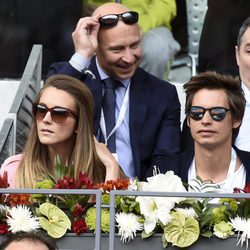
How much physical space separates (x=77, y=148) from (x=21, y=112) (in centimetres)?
116

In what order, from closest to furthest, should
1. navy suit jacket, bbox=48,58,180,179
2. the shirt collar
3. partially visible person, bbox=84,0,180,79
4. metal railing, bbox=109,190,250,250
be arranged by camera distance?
metal railing, bbox=109,190,250,250
navy suit jacket, bbox=48,58,180,179
the shirt collar
partially visible person, bbox=84,0,180,79

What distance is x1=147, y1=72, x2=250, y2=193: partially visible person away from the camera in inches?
299

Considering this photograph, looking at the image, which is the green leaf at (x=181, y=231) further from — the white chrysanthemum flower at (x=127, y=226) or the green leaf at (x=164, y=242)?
the white chrysanthemum flower at (x=127, y=226)

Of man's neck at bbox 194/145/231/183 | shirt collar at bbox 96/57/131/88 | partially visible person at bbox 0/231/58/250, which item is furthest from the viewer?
shirt collar at bbox 96/57/131/88

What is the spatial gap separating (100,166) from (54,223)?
3.03 ft

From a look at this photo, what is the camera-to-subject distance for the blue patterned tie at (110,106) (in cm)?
834

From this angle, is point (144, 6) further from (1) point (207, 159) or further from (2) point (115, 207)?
(2) point (115, 207)

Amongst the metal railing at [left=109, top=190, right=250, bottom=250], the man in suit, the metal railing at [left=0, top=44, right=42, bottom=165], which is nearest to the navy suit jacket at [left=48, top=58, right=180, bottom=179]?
the man in suit

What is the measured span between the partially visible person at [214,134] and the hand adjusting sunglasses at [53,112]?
68 cm

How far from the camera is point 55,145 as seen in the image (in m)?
7.76

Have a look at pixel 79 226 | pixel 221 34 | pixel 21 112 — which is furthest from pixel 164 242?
pixel 221 34

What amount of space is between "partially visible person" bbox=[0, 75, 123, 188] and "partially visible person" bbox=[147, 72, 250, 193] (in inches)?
16.6

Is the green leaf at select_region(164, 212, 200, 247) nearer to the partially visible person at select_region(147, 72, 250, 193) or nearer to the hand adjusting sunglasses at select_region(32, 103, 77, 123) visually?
the partially visible person at select_region(147, 72, 250, 193)

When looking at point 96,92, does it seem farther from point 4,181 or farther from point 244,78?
point 4,181
